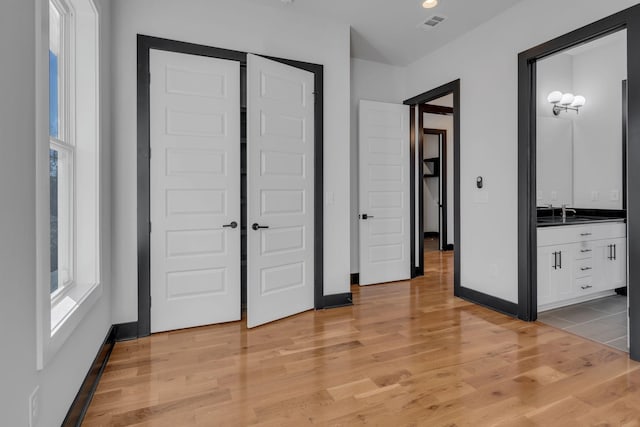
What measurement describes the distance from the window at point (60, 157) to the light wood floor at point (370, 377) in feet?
2.55

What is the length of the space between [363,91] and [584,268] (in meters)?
3.24

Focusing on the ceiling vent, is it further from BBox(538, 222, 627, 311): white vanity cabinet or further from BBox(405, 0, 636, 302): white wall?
BBox(538, 222, 627, 311): white vanity cabinet

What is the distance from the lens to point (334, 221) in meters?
3.63

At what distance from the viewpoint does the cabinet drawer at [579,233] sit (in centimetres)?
328

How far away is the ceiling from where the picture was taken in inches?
128

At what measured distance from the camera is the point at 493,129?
3.50 m

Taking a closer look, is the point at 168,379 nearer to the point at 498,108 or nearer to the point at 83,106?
the point at 83,106

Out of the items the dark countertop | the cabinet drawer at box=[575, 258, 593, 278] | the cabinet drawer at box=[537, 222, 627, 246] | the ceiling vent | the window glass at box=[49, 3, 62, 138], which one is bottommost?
the cabinet drawer at box=[575, 258, 593, 278]

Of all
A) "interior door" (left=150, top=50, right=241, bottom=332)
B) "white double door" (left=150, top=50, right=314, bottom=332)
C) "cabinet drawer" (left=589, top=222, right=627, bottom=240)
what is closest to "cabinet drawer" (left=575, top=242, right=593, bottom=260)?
"cabinet drawer" (left=589, top=222, right=627, bottom=240)

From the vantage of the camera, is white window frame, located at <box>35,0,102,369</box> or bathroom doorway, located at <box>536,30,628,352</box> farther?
bathroom doorway, located at <box>536,30,628,352</box>

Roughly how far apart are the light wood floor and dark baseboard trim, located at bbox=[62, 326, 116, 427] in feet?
0.15

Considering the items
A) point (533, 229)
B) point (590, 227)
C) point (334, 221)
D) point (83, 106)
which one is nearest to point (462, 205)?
point (533, 229)

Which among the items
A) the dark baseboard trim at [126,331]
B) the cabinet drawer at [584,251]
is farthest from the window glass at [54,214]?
the cabinet drawer at [584,251]

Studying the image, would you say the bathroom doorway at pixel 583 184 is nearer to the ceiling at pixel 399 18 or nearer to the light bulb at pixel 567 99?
the light bulb at pixel 567 99
